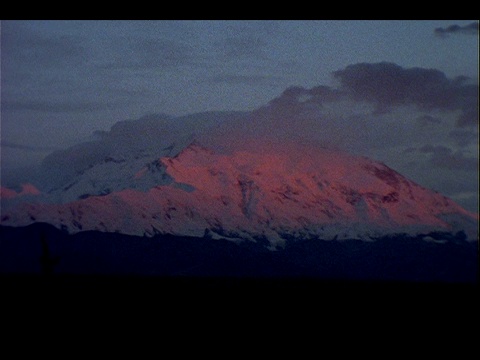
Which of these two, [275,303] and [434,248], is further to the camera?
[434,248]

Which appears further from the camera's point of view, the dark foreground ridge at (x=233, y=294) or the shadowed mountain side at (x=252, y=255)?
the shadowed mountain side at (x=252, y=255)

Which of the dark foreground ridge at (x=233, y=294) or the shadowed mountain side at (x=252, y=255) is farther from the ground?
the shadowed mountain side at (x=252, y=255)

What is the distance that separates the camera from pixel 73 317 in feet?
12.6

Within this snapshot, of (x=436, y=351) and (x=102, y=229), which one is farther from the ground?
(x=102, y=229)

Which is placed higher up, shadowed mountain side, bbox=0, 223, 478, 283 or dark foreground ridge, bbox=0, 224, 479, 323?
shadowed mountain side, bbox=0, 223, 478, 283

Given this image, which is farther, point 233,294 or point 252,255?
point 252,255

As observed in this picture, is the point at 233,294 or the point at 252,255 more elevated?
the point at 252,255

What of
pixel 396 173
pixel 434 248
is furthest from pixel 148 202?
pixel 434 248

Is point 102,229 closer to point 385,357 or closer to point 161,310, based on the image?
point 161,310

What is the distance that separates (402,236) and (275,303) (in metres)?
2.06

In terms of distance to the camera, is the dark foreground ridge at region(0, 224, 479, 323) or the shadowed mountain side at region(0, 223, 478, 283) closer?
the dark foreground ridge at region(0, 224, 479, 323)
